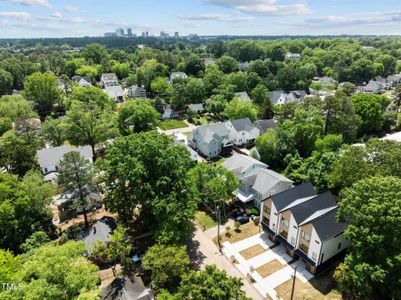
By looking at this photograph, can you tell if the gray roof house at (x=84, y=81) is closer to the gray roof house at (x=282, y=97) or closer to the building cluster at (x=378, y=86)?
the gray roof house at (x=282, y=97)

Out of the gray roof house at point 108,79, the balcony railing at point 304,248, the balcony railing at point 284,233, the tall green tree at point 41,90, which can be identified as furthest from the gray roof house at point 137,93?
the balcony railing at point 304,248

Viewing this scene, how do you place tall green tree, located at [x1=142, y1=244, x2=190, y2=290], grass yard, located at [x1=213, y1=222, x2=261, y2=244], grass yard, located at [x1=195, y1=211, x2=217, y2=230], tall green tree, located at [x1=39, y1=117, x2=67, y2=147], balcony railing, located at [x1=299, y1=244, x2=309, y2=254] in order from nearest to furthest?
tall green tree, located at [x1=142, y1=244, x2=190, y2=290], balcony railing, located at [x1=299, y1=244, x2=309, y2=254], grass yard, located at [x1=213, y1=222, x2=261, y2=244], grass yard, located at [x1=195, y1=211, x2=217, y2=230], tall green tree, located at [x1=39, y1=117, x2=67, y2=147]

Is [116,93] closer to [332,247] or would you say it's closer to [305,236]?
[305,236]

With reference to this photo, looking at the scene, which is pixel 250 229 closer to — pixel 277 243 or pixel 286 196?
pixel 277 243

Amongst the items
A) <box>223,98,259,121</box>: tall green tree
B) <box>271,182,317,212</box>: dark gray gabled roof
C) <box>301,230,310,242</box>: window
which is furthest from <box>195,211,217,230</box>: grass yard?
<box>223,98,259,121</box>: tall green tree

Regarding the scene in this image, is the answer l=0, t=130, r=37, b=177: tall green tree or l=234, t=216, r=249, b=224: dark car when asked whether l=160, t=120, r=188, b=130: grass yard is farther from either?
l=234, t=216, r=249, b=224: dark car
